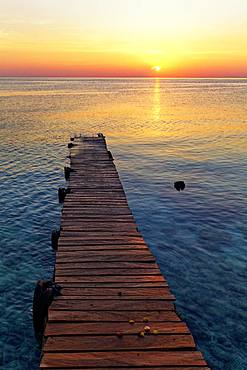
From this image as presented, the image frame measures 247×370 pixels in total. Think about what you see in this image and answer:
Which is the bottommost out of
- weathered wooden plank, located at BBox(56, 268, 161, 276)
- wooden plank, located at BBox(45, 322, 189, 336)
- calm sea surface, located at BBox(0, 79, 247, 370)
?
calm sea surface, located at BBox(0, 79, 247, 370)

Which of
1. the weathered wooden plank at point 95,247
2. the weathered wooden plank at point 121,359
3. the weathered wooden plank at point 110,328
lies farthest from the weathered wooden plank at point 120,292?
the weathered wooden plank at point 95,247

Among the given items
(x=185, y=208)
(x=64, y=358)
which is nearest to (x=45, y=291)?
(x=64, y=358)

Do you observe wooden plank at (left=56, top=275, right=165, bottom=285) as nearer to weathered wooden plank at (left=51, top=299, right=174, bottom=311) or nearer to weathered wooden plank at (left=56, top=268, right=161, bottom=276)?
weathered wooden plank at (left=56, top=268, right=161, bottom=276)

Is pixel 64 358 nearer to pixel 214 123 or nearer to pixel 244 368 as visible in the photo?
pixel 244 368

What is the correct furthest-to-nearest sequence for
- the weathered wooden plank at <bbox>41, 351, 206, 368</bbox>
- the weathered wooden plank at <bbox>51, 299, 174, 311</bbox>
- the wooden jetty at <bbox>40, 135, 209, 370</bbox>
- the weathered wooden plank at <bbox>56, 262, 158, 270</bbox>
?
the weathered wooden plank at <bbox>56, 262, 158, 270</bbox> → the weathered wooden plank at <bbox>51, 299, 174, 311</bbox> → the wooden jetty at <bbox>40, 135, 209, 370</bbox> → the weathered wooden plank at <bbox>41, 351, 206, 368</bbox>

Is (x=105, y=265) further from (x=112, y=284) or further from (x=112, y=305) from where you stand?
(x=112, y=305)

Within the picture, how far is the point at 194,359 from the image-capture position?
7.31 m

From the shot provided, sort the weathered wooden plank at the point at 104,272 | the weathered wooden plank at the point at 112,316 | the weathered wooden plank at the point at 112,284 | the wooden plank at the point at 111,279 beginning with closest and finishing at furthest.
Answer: the weathered wooden plank at the point at 112,316
the weathered wooden plank at the point at 112,284
the wooden plank at the point at 111,279
the weathered wooden plank at the point at 104,272

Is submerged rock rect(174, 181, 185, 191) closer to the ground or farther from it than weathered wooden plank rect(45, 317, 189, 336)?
closer to the ground

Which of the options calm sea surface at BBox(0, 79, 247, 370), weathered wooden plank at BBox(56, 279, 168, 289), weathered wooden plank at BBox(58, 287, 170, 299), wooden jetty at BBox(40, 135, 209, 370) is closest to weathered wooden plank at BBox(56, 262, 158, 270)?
wooden jetty at BBox(40, 135, 209, 370)

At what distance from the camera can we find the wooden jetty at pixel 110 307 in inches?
289

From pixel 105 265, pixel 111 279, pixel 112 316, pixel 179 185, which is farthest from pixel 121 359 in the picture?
pixel 179 185

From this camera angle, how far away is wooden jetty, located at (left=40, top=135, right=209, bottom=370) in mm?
7340

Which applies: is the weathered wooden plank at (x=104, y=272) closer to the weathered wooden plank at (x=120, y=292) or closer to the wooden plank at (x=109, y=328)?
the weathered wooden plank at (x=120, y=292)
